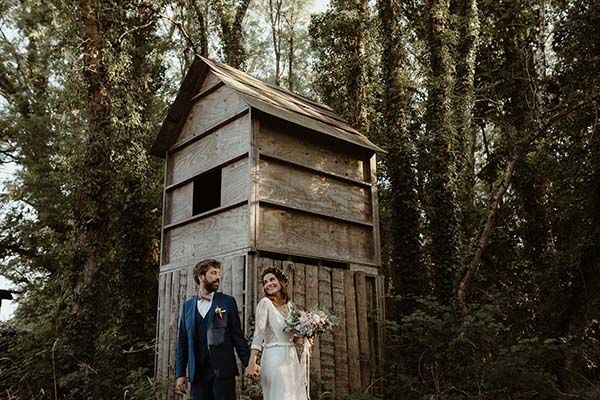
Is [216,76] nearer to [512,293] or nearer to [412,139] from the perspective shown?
[412,139]

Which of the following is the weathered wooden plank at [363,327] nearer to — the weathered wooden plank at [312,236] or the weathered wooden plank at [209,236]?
the weathered wooden plank at [312,236]

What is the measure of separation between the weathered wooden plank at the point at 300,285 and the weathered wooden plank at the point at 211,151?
2.01m

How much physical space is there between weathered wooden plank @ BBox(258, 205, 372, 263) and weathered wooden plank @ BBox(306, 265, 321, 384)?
35 cm

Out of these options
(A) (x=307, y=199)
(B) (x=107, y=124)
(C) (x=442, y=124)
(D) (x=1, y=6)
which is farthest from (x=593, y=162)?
(D) (x=1, y=6)

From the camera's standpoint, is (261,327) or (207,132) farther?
(207,132)

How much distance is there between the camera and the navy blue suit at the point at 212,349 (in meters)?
5.34

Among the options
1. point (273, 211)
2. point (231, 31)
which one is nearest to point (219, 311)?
point (273, 211)

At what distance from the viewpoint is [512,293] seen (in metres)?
11.7

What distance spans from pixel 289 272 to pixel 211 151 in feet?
9.03

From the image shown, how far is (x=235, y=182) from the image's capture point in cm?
A: 849

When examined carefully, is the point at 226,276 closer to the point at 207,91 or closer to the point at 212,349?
the point at 212,349

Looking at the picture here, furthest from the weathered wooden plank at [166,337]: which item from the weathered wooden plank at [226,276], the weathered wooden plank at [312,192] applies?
the weathered wooden plank at [312,192]

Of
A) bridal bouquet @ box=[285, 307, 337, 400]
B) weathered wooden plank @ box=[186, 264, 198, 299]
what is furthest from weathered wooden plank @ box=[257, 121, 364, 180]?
bridal bouquet @ box=[285, 307, 337, 400]

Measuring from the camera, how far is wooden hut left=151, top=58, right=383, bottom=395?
8062mm
